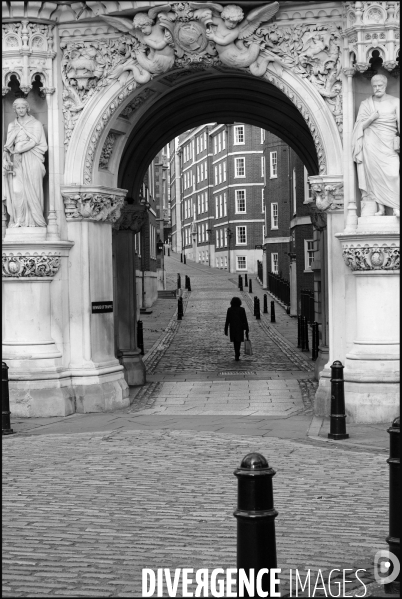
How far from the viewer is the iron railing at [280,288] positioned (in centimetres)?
4649

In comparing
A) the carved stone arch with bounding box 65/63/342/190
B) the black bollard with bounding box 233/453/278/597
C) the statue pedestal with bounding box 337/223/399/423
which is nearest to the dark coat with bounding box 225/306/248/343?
the carved stone arch with bounding box 65/63/342/190

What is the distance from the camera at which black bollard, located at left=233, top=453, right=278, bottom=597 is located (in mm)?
5438

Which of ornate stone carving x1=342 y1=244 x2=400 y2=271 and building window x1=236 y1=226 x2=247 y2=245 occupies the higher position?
building window x1=236 y1=226 x2=247 y2=245

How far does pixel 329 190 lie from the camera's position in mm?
15219

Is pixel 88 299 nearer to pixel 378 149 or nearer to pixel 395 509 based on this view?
pixel 378 149

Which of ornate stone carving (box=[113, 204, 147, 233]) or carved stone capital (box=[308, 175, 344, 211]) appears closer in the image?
carved stone capital (box=[308, 175, 344, 211])

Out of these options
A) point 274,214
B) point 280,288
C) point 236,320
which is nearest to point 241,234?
point 274,214

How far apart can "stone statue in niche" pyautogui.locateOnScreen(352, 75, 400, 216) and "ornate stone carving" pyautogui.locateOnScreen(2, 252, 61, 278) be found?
4.92 meters

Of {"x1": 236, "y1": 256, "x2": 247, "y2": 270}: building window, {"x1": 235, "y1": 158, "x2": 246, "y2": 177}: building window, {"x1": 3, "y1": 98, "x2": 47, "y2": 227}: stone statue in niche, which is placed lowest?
{"x1": 236, "y1": 256, "x2": 247, "y2": 270}: building window

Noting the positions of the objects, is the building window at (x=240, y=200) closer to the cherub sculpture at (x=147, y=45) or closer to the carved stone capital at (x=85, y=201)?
the carved stone capital at (x=85, y=201)

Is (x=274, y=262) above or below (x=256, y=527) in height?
above

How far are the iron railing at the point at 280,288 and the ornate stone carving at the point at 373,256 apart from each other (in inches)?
1204

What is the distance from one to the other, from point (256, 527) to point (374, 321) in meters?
9.67

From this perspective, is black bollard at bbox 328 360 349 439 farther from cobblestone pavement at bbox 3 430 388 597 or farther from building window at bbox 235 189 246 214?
building window at bbox 235 189 246 214
